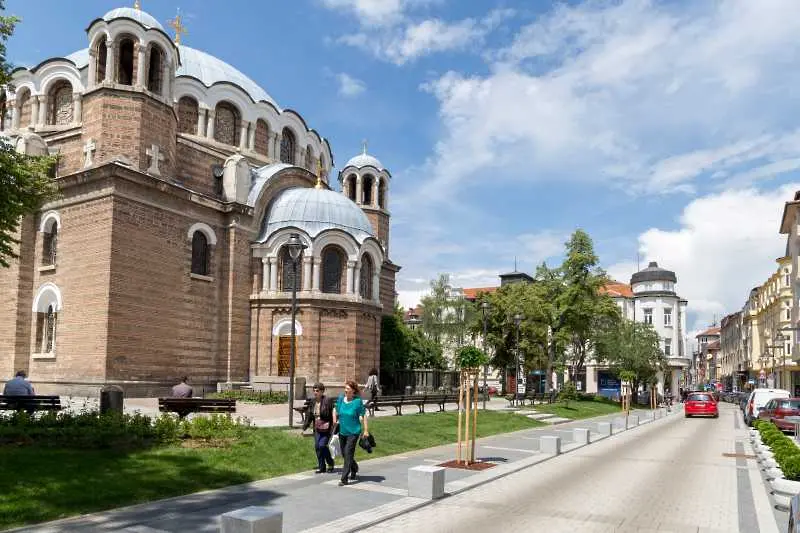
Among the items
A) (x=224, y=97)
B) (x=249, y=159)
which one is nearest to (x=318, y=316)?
(x=249, y=159)

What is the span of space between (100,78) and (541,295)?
100ft

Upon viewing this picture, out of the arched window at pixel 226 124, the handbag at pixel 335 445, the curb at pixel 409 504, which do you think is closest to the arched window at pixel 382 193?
the arched window at pixel 226 124

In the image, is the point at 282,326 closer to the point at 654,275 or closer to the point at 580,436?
the point at 580,436

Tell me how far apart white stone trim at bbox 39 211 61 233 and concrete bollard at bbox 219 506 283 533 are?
77.1 ft

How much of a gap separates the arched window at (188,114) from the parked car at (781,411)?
27614 mm

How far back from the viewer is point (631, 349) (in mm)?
46344

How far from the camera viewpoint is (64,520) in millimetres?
8227

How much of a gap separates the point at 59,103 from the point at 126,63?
13.4 ft

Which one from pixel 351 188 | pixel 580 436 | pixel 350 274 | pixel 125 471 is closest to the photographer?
pixel 125 471

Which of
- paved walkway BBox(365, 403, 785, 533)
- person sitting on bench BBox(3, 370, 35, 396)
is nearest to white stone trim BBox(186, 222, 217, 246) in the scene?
person sitting on bench BBox(3, 370, 35, 396)

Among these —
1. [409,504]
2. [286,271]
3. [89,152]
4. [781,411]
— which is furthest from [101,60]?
[781,411]

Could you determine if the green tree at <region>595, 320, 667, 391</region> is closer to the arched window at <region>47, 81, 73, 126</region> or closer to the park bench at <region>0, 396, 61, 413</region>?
the arched window at <region>47, 81, 73, 126</region>

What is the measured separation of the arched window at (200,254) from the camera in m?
28.7

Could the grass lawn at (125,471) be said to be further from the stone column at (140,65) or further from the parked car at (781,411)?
the stone column at (140,65)
